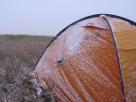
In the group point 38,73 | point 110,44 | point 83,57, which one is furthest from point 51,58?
point 110,44

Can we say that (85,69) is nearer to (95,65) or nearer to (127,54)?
(95,65)

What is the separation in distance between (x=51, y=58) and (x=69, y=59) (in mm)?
628

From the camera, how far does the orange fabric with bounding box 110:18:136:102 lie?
6.18 meters

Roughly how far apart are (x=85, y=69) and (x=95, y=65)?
0.64 feet

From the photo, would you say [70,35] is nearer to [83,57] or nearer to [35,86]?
[83,57]

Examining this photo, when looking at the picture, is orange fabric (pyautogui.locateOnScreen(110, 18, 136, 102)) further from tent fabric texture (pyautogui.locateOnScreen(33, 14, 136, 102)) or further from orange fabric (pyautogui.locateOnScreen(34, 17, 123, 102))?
orange fabric (pyautogui.locateOnScreen(34, 17, 123, 102))

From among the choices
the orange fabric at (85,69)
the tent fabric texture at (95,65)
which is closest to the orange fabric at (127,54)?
the tent fabric texture at (95,65)

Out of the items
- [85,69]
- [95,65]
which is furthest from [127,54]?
[85,69]

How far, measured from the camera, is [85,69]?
6383 mm

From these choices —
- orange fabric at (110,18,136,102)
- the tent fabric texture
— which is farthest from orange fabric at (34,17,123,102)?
orange fabric at (110,18,136,102)

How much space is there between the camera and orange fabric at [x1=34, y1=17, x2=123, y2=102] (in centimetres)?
620

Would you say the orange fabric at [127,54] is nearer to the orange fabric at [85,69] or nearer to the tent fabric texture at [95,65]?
the tent fabric texture at [95,65]

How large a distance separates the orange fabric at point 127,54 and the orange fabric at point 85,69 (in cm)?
13

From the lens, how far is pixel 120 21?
7090 millimetres
